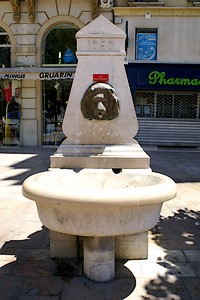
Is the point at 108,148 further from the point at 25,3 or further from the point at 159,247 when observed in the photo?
the point at 25,3

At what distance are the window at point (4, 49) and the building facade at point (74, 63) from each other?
42 mm

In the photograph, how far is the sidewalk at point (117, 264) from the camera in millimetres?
3176

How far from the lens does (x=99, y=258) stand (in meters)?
3.23

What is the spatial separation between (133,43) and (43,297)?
12610mm

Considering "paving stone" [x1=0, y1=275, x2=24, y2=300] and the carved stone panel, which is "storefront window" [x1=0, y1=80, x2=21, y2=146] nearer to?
the carved stone panel

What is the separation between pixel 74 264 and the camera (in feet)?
12.1

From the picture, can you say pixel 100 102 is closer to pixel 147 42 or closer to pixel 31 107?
pixel 31 107

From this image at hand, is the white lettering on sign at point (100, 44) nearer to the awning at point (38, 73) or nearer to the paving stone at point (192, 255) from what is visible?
the paving stone at point (192, 255)

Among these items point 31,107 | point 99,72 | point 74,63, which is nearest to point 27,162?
point 31,107

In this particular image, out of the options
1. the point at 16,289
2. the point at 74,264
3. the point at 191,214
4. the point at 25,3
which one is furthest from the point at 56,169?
the point at 25,3

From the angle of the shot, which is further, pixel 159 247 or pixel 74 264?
pixel 159 247

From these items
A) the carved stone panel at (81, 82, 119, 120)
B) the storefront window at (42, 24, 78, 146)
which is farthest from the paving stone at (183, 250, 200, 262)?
the storefront window at (42, 24, 78, 146)

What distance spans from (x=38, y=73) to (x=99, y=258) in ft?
37.3

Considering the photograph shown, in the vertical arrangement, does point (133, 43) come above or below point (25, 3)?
below
